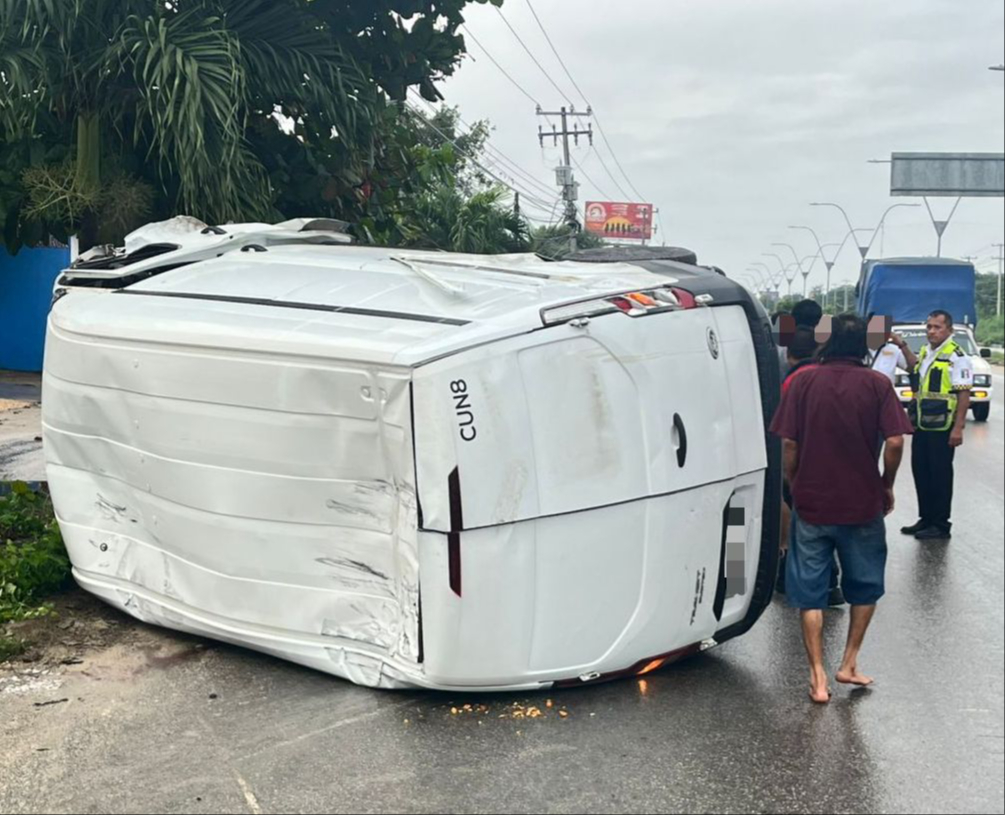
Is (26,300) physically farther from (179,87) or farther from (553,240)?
(179,87)

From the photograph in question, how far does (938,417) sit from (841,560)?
360cm

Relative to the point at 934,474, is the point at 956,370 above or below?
above

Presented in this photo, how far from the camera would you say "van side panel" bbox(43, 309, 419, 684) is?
445 centimetres

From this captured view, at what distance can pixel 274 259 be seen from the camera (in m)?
5.81

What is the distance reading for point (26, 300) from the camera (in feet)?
60.4

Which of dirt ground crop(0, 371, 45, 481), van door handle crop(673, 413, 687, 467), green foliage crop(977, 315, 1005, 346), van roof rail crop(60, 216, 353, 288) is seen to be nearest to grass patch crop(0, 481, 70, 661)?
van roof rail crop(60, 216, 353, 288)

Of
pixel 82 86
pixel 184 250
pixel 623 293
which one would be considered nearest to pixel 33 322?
pixel 82 86

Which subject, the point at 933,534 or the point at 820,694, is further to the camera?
the point at 933,534

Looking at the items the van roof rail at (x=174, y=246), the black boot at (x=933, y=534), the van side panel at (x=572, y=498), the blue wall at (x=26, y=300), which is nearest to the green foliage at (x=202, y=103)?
the van roof rail at (x=174, y=246)

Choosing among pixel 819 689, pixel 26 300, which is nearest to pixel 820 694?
pixel 819 689

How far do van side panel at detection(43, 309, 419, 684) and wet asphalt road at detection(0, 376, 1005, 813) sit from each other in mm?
263

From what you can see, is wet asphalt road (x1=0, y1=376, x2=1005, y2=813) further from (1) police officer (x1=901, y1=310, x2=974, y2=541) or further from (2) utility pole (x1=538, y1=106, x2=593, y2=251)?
(2) utility pole (x1=538, y1=106, x2=593, y2=251)

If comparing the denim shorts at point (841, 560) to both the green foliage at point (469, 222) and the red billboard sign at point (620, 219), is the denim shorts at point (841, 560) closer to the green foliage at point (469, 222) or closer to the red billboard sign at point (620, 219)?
the green foliage at point (469, 222)

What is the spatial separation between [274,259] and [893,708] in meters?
3.68
